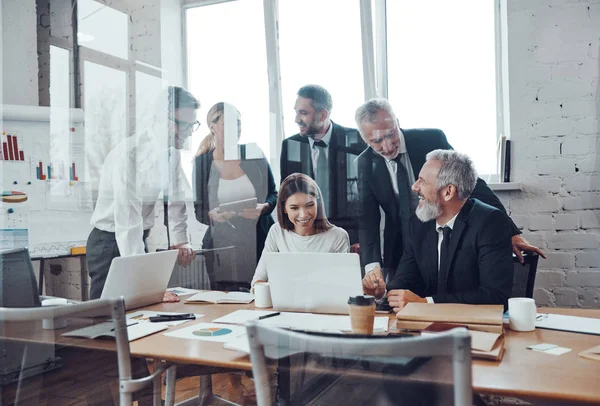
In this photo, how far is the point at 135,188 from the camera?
253 cm

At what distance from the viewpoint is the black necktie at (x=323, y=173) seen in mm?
2523

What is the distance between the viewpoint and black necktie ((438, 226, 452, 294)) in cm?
220

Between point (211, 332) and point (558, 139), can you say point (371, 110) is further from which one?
point (211, 332)

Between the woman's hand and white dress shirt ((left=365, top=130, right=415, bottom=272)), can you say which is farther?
the woman's hand

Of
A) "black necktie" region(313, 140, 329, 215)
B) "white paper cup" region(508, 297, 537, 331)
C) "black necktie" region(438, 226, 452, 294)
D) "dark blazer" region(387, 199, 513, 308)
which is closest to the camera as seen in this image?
"white paper cup" region(508, 297, 537, 331)

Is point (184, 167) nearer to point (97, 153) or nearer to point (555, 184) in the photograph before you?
point (97, 153)

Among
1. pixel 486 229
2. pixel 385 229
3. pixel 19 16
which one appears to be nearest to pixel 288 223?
pixel 385 229

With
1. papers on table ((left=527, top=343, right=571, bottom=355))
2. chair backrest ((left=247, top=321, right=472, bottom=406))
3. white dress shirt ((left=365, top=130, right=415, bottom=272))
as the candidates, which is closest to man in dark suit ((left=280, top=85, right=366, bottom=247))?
white dress shirt ((left=365, top=130, right=415, bottom=272))

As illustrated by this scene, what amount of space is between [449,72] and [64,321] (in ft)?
5.99

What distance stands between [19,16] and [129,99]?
0.64 m

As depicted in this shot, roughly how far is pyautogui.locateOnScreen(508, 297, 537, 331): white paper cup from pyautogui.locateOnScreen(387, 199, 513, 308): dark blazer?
1.04ft

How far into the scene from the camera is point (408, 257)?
237 cm

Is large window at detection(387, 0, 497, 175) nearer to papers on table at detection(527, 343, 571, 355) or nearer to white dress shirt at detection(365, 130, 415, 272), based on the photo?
white dress shirt at detection(365, 130, 415, 272)

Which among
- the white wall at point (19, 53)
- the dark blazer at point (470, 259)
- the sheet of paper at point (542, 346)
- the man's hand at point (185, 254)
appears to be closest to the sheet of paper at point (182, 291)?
the man's hand at point (185, 254)
